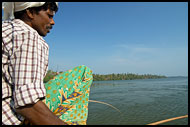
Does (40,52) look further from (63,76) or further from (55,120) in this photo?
(63,76)

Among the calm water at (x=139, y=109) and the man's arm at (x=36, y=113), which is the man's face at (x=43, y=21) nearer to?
the man's arm at (x=36, y=113)

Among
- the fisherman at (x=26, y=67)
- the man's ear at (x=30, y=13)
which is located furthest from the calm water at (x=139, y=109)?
the man's ear at (x=30, y=13)

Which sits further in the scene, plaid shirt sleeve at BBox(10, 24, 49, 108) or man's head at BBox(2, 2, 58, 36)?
man's head at BBox(2, 2, 58, 36)

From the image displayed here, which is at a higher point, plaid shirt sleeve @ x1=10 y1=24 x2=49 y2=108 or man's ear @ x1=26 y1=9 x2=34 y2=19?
man's ear @ x1=26 y1=9 x2=34 y2=19

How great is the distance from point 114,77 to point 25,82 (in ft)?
186

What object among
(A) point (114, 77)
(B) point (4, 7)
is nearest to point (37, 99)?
(B) point (4, 7)

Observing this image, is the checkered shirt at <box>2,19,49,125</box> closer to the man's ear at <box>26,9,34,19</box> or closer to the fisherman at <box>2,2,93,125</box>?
the fisherman at <box>2,2,93,125</box>

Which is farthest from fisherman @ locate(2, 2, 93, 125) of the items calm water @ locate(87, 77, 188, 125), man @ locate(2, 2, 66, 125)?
calm water @ locate(87, 77, 188, 125)

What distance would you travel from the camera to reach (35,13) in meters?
0.77

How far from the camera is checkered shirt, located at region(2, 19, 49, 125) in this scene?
519mm

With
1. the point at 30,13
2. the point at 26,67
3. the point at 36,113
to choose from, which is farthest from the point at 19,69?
the point at 30,13

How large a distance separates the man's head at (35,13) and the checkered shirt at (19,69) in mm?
138

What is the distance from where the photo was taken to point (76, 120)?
102 cm

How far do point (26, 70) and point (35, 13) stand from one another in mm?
424
